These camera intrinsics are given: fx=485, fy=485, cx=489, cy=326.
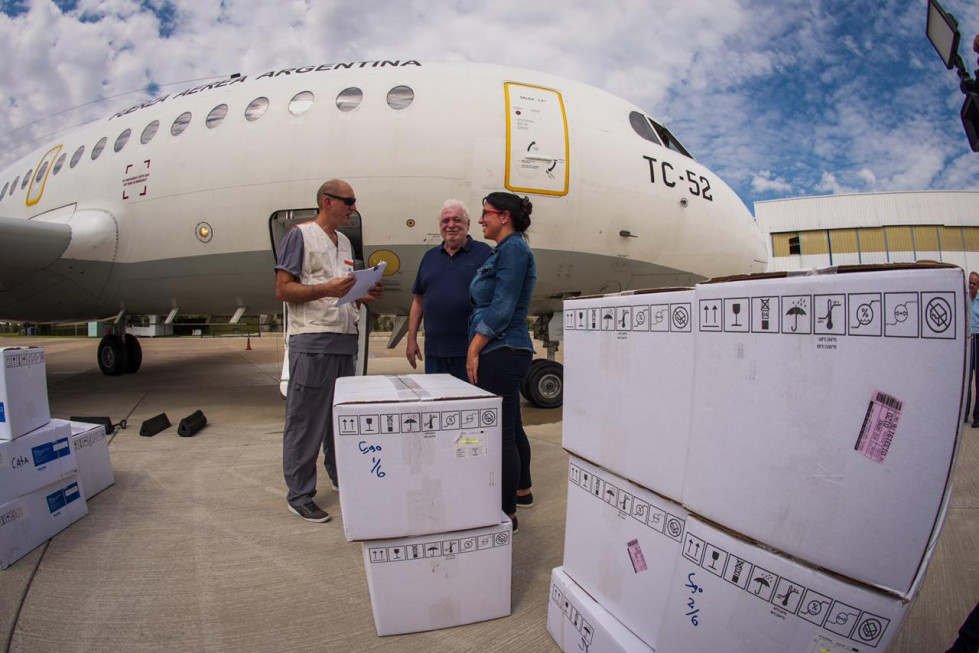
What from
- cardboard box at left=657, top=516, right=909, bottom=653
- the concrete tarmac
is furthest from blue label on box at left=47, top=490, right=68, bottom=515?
cardboard box at left=657, top=516, right=909, bottom=653

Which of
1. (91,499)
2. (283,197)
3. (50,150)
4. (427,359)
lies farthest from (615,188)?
(50,150)

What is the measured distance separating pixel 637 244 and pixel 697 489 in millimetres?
3940

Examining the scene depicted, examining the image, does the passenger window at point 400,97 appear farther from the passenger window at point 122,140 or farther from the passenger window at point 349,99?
the passenger window at point 122,140

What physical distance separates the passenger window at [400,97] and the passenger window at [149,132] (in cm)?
270

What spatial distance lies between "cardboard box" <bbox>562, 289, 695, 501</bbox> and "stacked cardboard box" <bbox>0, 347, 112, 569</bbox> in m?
2.52

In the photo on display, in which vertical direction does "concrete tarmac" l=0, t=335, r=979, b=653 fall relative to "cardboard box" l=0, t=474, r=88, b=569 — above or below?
below

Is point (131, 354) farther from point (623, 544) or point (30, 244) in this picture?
point (623, 544)

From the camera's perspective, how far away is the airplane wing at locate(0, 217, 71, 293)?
16.4 feet

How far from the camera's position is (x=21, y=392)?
2346 mm

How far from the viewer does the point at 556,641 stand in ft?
5.52

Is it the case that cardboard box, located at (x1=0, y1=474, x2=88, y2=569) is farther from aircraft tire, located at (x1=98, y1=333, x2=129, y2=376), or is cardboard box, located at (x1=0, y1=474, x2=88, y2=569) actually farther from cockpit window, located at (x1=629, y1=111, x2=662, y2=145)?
aircraft tire, located at (x1=98, y1=333, x2=129, y2=376)

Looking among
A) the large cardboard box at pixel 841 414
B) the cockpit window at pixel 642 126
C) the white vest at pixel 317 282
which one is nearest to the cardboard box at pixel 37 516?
the white vest at pixel 317 282

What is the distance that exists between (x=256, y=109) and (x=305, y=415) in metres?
3.61

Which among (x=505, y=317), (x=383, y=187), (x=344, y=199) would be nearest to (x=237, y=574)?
(x=505, y=317)
